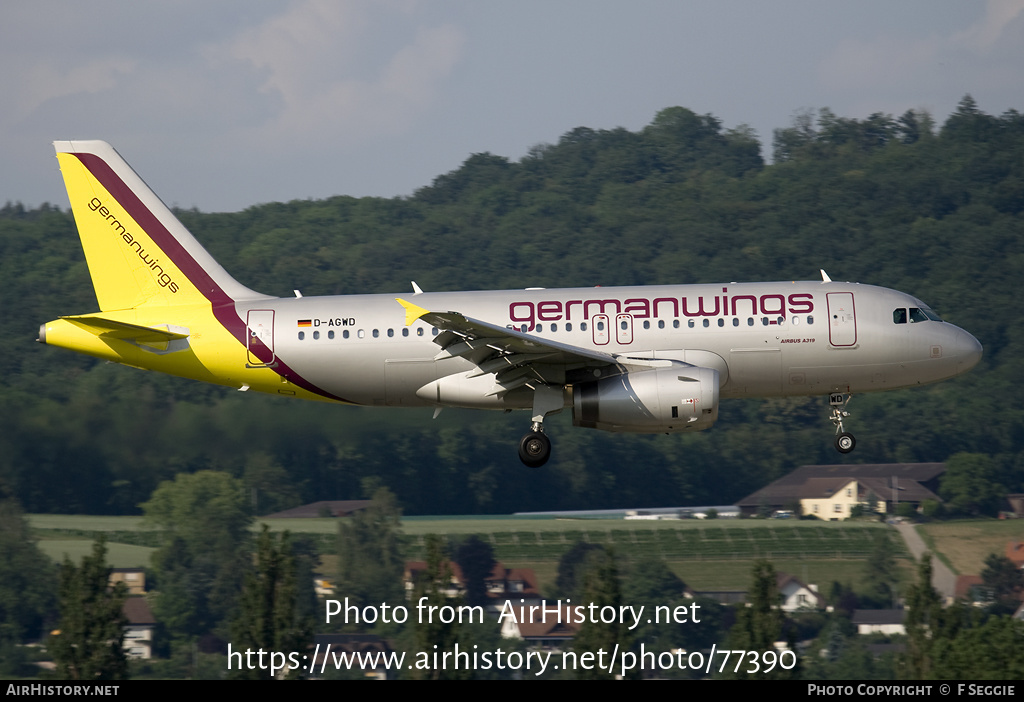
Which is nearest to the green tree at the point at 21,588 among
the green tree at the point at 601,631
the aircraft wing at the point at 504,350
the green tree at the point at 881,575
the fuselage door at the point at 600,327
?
the green tree at the point at 601,631

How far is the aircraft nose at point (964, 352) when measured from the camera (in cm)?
3450

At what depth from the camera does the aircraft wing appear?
31078mm

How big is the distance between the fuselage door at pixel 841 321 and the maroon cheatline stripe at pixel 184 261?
44.1 feet

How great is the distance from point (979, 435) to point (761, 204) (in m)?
70.9

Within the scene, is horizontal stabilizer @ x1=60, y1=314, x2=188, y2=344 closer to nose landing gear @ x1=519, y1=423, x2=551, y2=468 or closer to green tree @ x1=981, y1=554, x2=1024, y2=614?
nose landing gear @ x1=519, y1=423, x2=551, y2=468

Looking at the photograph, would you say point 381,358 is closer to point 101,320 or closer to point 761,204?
point 101,320

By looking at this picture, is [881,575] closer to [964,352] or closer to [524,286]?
[964,352]

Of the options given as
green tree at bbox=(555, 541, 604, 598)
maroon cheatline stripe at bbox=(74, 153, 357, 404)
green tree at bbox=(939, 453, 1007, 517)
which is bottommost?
green tree at bbox=(555, 541, 604, 598)

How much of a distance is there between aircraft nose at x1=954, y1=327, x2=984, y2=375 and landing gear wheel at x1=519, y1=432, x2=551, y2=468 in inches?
453

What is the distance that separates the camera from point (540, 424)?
111ft

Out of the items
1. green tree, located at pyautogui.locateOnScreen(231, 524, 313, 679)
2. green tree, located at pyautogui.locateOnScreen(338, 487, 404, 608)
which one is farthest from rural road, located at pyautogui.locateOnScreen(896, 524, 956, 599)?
green tree, located at pyautogui.locateOnScreen(231, 524, 313, 679)

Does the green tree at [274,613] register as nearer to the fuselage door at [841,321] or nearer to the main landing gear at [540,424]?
the main landing gear at [540,424]

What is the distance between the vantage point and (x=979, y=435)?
120375mm

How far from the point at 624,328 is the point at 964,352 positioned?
31.1 feet
